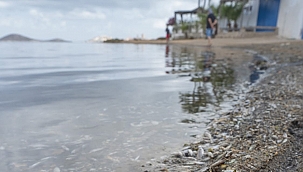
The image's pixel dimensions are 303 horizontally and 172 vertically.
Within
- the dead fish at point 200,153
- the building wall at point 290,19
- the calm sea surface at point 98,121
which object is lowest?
the calm sea surface at point 98,121

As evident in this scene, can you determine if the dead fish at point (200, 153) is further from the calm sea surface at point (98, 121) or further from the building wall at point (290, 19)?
the building wall at point (290, 19)

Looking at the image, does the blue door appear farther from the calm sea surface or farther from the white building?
the calm sea surface

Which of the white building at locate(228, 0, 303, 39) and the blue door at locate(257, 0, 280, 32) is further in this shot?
the blue door at locate(257, 0, 280, 32)

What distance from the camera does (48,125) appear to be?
2.46 m

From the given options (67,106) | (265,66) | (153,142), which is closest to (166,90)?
(67,106)

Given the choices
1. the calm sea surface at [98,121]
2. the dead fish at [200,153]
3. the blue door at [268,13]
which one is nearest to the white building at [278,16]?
the blue door at [268,13]

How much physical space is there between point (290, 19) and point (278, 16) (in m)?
2.90

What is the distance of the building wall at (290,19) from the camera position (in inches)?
560

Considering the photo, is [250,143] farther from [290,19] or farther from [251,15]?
[251,15]

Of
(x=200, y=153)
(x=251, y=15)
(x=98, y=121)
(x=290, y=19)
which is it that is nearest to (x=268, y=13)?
(x=251, y=15)

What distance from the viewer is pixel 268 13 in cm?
2003

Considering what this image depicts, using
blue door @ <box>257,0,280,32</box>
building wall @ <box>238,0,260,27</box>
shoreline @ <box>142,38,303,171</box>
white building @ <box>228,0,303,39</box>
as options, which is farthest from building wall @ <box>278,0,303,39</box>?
shoreline @ <box>142,38,303,171</box>

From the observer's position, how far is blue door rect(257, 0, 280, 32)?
19141mm

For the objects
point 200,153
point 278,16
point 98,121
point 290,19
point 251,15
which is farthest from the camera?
point 251,15
